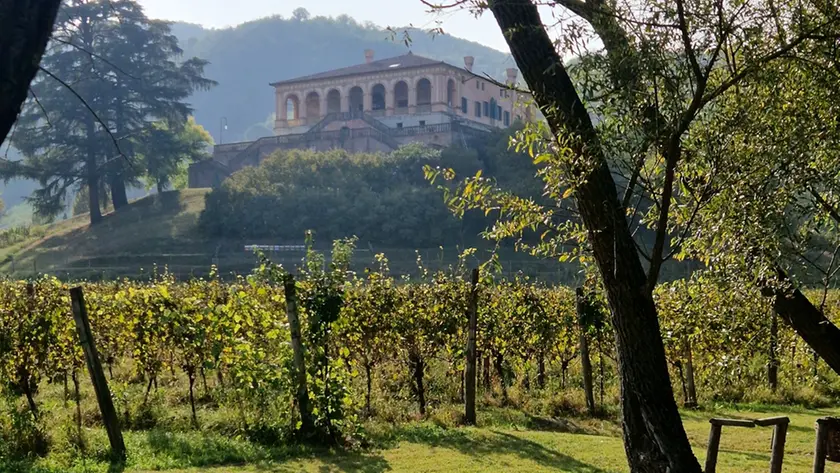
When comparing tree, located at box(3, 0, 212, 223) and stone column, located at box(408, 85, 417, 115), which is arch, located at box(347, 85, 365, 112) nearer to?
stone column, located at box(408, 85, 417, 115)

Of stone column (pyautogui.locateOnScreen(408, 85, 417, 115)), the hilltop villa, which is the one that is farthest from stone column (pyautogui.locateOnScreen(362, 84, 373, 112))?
stone column (pyautogui.locateOnScreen(408, 85, 417, 115))

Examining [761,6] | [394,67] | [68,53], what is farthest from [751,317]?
[394,67]

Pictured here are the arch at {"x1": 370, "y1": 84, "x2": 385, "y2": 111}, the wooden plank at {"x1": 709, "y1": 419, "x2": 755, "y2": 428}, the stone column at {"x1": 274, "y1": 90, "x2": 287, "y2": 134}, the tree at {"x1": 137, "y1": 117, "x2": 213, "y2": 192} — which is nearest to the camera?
the wooden plank at {"x1": 709, "y1": 419, "x2": 755, "y2": 428}

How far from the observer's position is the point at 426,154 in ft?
159

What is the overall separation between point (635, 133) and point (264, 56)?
6952 inches

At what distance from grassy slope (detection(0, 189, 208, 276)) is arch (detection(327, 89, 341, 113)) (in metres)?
17.1

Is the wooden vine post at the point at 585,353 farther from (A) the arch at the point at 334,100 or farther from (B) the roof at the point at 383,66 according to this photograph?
(A) the arch at the point at 334,100

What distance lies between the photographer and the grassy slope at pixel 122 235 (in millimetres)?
41438

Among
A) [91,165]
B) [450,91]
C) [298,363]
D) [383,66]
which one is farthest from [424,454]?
[383,66]

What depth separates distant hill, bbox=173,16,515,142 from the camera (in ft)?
530

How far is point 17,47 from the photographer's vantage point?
3230mm

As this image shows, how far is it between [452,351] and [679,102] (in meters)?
6.62

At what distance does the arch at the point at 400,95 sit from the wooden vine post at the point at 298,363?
5708 cm

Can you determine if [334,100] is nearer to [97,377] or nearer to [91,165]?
[91,165]
